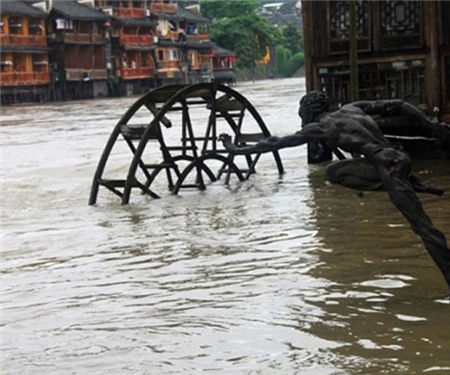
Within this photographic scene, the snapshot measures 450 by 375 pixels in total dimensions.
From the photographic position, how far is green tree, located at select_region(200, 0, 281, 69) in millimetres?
92500

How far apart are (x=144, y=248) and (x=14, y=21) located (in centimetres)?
5395

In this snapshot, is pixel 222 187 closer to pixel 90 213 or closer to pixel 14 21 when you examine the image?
pixel 90 213

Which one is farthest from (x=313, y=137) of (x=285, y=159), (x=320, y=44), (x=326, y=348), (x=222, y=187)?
(x=285, y=159)

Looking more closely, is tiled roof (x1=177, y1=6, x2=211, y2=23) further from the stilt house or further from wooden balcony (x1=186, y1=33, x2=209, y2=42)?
the stilt house

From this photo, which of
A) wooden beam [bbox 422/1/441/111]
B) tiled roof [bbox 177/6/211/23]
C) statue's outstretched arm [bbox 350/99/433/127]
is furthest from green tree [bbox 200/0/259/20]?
statue's outstretched arm [bbox 350/99/433/127]

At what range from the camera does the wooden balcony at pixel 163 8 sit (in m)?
73.6

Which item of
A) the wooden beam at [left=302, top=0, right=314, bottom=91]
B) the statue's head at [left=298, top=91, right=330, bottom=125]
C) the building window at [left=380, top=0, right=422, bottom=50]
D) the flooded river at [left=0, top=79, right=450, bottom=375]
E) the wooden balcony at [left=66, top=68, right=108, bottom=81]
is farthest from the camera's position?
the wooden balcony at [left=66, top=68, right=108, bottom=81]

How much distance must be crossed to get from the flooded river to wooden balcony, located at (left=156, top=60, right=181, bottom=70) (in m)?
61.2

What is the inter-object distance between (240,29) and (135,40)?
24.8 m

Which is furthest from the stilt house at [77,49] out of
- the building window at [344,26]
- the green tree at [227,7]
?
the building window at [344,26]

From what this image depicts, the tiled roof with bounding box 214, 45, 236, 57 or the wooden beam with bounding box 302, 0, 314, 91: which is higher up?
the tiled roof with bounding box 214, 45, 236, 57

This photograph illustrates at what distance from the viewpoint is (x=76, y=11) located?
6406 cm

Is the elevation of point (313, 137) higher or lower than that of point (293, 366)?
higher

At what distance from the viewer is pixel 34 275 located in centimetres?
832
